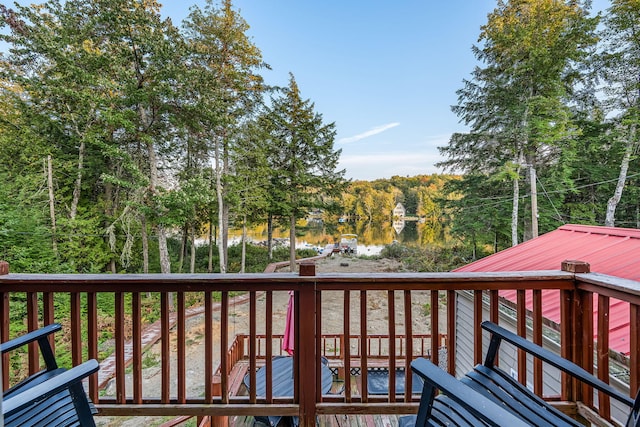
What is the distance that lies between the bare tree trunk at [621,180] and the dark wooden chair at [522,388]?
11.0m

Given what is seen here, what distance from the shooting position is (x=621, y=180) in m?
8.82

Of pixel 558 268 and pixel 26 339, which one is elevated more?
pixel 26 339

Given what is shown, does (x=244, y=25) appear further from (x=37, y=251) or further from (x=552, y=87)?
(x=552, y=87)

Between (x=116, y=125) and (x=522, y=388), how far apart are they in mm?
9844

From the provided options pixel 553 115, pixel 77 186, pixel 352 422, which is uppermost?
pixel 553 115

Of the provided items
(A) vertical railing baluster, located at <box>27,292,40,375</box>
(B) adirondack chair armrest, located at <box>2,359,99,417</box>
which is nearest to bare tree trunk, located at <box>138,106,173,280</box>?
(A) vertical railing baluster, located at <box>27,292,40,375</box>

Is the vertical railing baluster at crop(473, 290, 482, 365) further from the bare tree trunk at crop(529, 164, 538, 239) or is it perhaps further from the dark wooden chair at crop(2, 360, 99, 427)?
the bare tree trunk at crop(529, 164, 538, 239)

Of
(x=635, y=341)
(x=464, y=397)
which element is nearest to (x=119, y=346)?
(x=464, y=397)

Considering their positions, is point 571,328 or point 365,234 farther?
point 365,234

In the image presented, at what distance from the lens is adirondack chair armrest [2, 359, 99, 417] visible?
753 millimetres

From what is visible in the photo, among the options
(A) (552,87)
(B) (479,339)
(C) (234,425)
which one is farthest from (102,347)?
(A) (552,87)

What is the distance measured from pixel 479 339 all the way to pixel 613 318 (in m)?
1.43

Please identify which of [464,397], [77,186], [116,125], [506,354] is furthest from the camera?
[77,186]

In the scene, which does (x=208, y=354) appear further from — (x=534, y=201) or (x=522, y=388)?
(x=534, y=201)
